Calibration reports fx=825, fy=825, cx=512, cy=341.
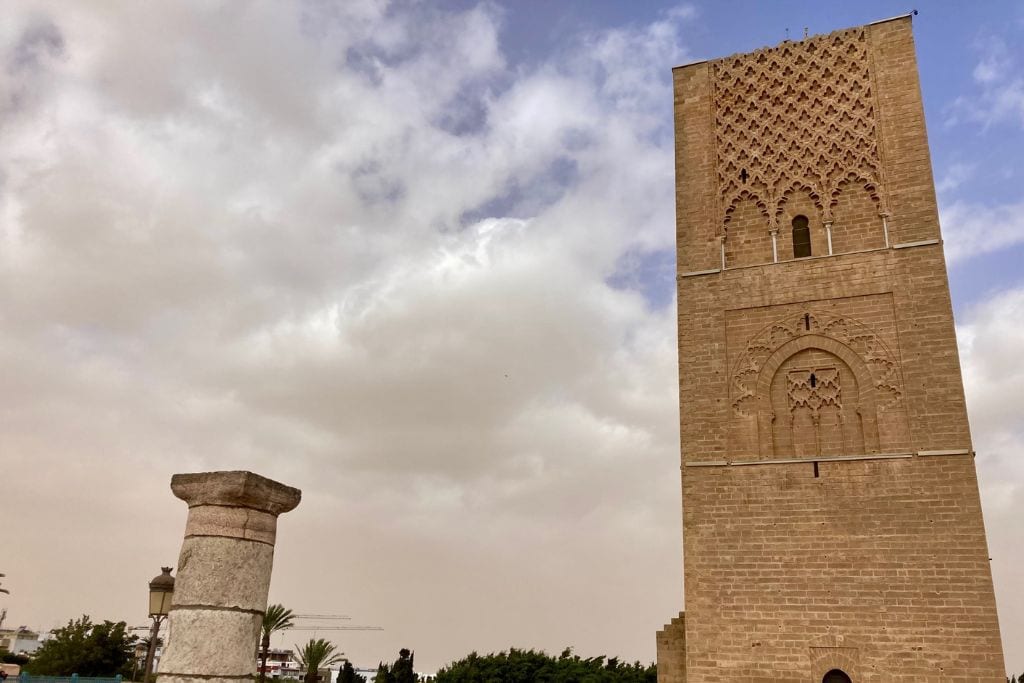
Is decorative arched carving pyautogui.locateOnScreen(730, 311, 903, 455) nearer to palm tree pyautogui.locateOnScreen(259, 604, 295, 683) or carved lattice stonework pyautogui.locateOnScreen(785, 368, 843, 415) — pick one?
carved lattice stonework pyautogui.locateOnScreen(785, 368, 843, 415)

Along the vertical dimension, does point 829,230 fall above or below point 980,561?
above

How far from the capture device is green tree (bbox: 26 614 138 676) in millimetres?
20422

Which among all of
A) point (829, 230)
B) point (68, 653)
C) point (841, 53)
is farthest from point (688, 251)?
point (68, 653)

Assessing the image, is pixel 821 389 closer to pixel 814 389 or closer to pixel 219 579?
pixel 814 389

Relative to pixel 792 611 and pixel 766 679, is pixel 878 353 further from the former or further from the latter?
pixel 766 679

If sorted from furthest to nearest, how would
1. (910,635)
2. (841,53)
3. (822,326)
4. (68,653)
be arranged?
(68,653)
(841,53)
(822,326)
(910,635)

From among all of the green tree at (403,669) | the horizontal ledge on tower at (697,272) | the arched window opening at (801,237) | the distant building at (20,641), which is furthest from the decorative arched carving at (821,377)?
the distant building at (20,641)

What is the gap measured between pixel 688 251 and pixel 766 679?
255 inches

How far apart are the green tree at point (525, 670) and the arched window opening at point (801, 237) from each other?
38.6 ft

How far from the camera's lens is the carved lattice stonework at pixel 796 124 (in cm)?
1301

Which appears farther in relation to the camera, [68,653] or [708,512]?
[68,653]

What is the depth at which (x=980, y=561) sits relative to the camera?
1025 cm

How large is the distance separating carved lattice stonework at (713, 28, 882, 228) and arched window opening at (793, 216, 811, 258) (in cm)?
31

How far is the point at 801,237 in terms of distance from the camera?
508 inches
